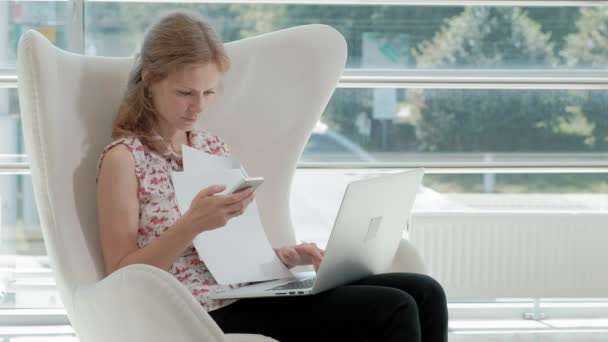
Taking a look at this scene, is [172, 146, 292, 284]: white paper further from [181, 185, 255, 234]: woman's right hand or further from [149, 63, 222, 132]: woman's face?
[181, 185, 255, 234]: woman's right hand

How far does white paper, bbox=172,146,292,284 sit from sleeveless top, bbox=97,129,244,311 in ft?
0.07

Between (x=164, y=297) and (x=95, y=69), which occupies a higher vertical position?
(x=95, y=69)

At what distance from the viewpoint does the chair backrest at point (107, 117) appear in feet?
5.81

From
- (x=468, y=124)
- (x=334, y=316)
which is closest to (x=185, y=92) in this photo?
(x=334, y=316)

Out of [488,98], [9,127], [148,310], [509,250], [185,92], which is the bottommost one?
[509,250]

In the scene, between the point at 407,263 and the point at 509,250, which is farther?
the point at 509,250

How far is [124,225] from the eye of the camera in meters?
1.69

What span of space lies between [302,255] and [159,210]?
12.3 inches

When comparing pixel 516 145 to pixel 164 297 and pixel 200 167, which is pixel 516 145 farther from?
pixel 164 297

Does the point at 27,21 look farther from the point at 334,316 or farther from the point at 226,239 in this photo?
the point at 334,316

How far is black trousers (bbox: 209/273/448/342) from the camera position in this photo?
163 cm

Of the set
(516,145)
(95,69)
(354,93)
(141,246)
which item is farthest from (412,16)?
(141,246)

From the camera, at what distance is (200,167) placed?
6.02ft

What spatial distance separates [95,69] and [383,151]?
1433 millimetres
